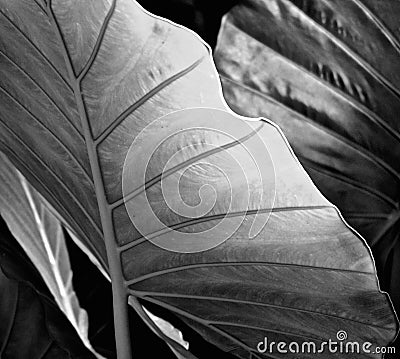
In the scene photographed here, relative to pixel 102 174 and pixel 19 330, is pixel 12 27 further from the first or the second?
pixel 19 330

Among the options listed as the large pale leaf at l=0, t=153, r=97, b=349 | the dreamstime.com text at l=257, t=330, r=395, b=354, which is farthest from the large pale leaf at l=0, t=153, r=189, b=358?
the dreamstime.com text at l=257, t=330, r=395, b=354

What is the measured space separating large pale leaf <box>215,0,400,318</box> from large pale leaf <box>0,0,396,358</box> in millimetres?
315

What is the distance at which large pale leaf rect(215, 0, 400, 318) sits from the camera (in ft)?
2.77

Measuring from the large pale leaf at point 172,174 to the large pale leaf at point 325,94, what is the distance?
315 mm

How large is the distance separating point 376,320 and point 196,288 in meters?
0.16

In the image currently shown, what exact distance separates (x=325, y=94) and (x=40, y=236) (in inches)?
17.9

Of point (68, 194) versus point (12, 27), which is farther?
point (68, 194)

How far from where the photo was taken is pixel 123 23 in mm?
468

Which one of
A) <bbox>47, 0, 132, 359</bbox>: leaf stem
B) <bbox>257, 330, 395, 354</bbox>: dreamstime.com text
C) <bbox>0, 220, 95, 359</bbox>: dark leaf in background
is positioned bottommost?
<bbox>257, 330, 395, 354</bbox>: dreamstime.com text

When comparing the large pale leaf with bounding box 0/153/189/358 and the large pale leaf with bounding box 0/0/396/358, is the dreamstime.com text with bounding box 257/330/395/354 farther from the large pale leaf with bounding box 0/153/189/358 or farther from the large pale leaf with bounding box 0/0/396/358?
the large pale leaf with bounding box 0/153/189/358

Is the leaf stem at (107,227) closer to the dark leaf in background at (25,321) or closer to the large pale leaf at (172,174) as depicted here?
the large pale leaf at (172,174)

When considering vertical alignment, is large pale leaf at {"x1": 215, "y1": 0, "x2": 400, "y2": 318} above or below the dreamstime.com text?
above

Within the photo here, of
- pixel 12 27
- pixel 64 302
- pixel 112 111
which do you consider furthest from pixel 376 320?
pixel 64 302

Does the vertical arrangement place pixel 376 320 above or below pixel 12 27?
below
